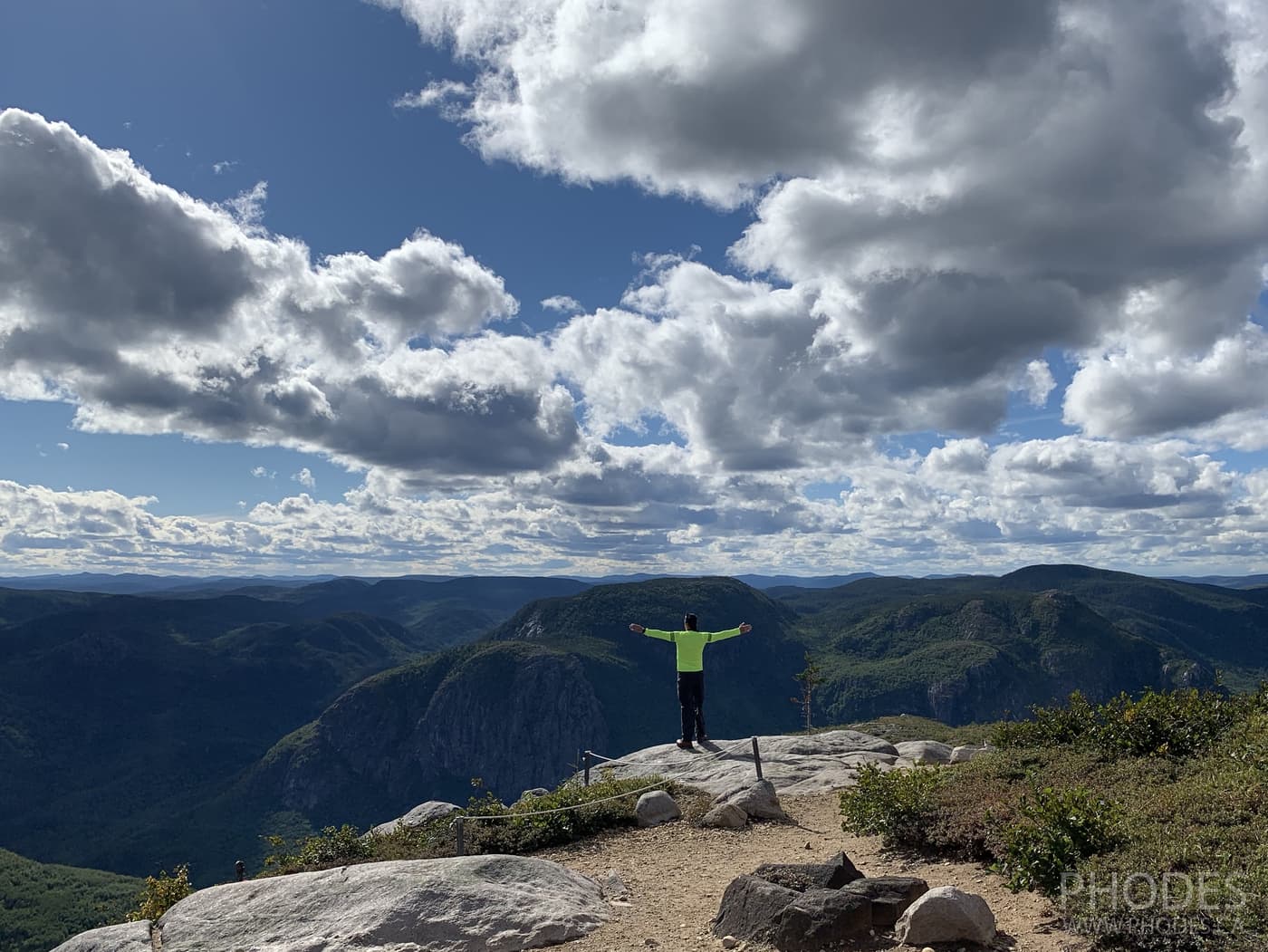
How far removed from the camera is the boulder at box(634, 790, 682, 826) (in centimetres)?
1927

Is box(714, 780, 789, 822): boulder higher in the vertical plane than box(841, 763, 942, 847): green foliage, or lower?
lower

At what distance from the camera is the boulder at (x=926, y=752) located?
2622 cm

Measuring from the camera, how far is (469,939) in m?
11.6

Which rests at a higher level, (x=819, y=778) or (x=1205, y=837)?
(x=1205, y=837)

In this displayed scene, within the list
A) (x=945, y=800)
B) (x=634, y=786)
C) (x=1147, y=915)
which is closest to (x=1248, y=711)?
(x=945, y=800)

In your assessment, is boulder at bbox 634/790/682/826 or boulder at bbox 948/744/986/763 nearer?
boulder at bbox 634/790/682/826

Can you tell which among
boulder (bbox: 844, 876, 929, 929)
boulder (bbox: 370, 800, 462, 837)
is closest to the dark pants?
boulder (bbox: 370, 800, 462, 837)

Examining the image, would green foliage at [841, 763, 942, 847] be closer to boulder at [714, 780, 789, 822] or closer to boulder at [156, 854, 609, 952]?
boulder at [714, 780, 789, 822]

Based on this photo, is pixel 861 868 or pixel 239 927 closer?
pixel 239 927

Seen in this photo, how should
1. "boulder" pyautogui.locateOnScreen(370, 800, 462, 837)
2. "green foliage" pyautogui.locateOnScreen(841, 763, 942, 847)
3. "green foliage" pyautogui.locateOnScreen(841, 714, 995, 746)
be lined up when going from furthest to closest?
"green foliage" pyautogui.locateOnScreen(841, 714, 995, 746) < "boulder" pyautogui.locateOnScreen(370, 800, 462, 837) < "green foliage" pyautogui.locateOnScreen(841, 763, 942, 847)

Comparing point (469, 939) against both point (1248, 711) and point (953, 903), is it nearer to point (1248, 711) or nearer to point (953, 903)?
point (953, 903)

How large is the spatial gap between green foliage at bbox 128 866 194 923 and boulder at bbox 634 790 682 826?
10.8 m

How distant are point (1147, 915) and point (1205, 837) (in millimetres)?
2607

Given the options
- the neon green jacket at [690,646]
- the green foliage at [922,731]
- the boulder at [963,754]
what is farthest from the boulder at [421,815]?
the green foliage at [922,731]
